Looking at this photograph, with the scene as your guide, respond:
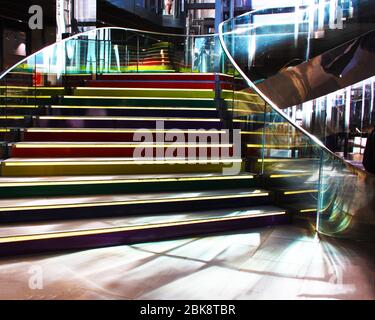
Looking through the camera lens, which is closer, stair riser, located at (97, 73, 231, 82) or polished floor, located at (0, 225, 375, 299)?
polished floor, located at (0, 225, 375, 299)

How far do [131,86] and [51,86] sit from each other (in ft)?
4.17

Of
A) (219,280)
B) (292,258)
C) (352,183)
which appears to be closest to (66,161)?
(219,280)

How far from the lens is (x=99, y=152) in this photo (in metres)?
4.18

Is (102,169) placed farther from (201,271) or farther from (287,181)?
(287,181)

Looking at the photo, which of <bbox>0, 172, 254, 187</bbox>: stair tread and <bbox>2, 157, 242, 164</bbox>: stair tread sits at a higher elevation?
<bbox>2, 157, 242, 164</bbox>: stair tread

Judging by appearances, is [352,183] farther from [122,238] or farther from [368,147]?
[122,238]

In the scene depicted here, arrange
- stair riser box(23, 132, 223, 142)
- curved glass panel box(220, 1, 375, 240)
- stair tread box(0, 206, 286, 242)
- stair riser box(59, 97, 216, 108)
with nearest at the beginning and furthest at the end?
stair tread box(0, 206, 286, 242), curved glass panel box(220, 1, 375, 240), stair riser box(23, 132, 223, 142), stair riser box(59, 97, 216, 108)

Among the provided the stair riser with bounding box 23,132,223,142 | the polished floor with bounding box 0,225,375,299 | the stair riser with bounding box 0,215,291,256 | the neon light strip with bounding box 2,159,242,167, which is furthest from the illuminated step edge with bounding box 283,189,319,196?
the stair riser with bounding box 23,132,223,142

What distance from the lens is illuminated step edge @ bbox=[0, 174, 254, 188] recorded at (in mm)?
3358

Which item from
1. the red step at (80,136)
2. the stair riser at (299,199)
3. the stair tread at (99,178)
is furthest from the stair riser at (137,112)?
the stair riser at (299,199)

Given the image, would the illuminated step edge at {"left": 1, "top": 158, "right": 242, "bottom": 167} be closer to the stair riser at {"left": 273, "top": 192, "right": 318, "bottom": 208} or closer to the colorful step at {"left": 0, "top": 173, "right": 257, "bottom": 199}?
the colorful step at {"left": 0, "top": 173, "right": 257, "bottom": 199}

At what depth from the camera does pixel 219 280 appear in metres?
2.51

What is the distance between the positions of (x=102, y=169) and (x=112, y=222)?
86cm

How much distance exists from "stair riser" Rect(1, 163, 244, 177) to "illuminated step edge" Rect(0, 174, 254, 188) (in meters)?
0.14
